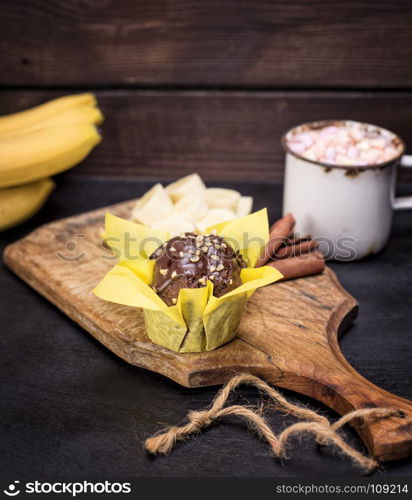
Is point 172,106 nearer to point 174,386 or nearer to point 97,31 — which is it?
point 97,31

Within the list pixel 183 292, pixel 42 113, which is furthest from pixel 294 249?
pixel 42 113

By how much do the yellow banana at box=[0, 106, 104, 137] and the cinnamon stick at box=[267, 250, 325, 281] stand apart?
63 cm

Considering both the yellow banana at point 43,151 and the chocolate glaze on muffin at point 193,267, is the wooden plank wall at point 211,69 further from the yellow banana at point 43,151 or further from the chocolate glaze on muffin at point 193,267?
the chocolate glaze on muffin at point 193,267

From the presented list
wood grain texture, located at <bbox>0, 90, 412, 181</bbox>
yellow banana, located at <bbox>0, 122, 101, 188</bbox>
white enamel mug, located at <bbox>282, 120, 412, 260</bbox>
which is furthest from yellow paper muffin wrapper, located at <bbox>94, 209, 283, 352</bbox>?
wood grain texture, located at <bbox>0, 90, 412, 181</bbox>

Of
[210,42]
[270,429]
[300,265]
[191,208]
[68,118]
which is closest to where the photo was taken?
[270,429]

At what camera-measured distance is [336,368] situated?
3.68 ft

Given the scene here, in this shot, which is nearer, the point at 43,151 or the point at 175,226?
the point at 175,226

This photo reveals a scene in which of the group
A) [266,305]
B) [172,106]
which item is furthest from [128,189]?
[266,305]

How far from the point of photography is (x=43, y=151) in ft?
5.10

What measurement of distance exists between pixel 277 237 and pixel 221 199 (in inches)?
8.8

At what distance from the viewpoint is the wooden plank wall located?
1.72 metres

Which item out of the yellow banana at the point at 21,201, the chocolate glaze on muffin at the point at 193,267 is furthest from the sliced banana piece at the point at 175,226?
the yellow banana at the point at 21,201

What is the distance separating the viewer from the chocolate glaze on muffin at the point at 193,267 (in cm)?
113

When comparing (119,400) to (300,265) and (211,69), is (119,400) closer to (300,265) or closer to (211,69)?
(300,265)
